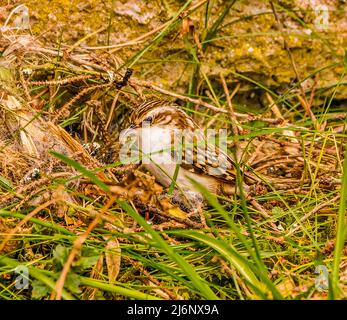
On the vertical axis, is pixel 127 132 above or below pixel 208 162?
above

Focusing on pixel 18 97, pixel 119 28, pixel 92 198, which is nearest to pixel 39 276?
pixel 92 198

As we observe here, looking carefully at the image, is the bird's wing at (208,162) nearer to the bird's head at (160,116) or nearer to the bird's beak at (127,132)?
the bird's head at (160,116)

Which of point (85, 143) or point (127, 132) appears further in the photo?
point (85, 143)

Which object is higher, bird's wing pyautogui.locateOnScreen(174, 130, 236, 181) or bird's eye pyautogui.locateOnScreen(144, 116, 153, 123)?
bird's eye pyautogui.locateOnScreen(144, 116, 153, 123)

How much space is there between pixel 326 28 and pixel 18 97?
8.23 feet

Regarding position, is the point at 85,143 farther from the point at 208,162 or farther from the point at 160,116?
the point at 208,162

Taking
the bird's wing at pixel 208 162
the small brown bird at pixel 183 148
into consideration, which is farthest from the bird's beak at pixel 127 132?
the bird's wing at pixel 208 162

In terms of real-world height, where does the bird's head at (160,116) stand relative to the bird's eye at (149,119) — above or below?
above

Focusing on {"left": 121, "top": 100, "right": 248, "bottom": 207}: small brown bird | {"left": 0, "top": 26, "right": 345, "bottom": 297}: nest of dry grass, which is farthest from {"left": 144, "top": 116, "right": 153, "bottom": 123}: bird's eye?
{"left": 0, "top": 26, "right": 345, "bottom": 297}: nest of dry grass

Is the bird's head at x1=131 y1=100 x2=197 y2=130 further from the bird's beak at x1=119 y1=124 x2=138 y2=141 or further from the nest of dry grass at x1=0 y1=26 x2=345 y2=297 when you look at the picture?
the nest of dry grass at x1=0 y1=26 x2=345 y2=297

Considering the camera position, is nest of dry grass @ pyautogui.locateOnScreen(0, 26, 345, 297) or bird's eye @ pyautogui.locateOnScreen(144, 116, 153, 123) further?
bird's eye @ pyautogui.locateOnScreen(144, 116, 153, 123)

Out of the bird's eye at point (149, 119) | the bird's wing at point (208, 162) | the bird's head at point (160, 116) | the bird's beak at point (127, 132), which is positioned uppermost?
the bird's head at point (160, 116)

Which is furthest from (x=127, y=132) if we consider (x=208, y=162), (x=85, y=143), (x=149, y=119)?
(x=208, y=162)

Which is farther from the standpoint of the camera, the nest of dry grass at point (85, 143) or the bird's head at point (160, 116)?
the bird's head at point (160, 116)
